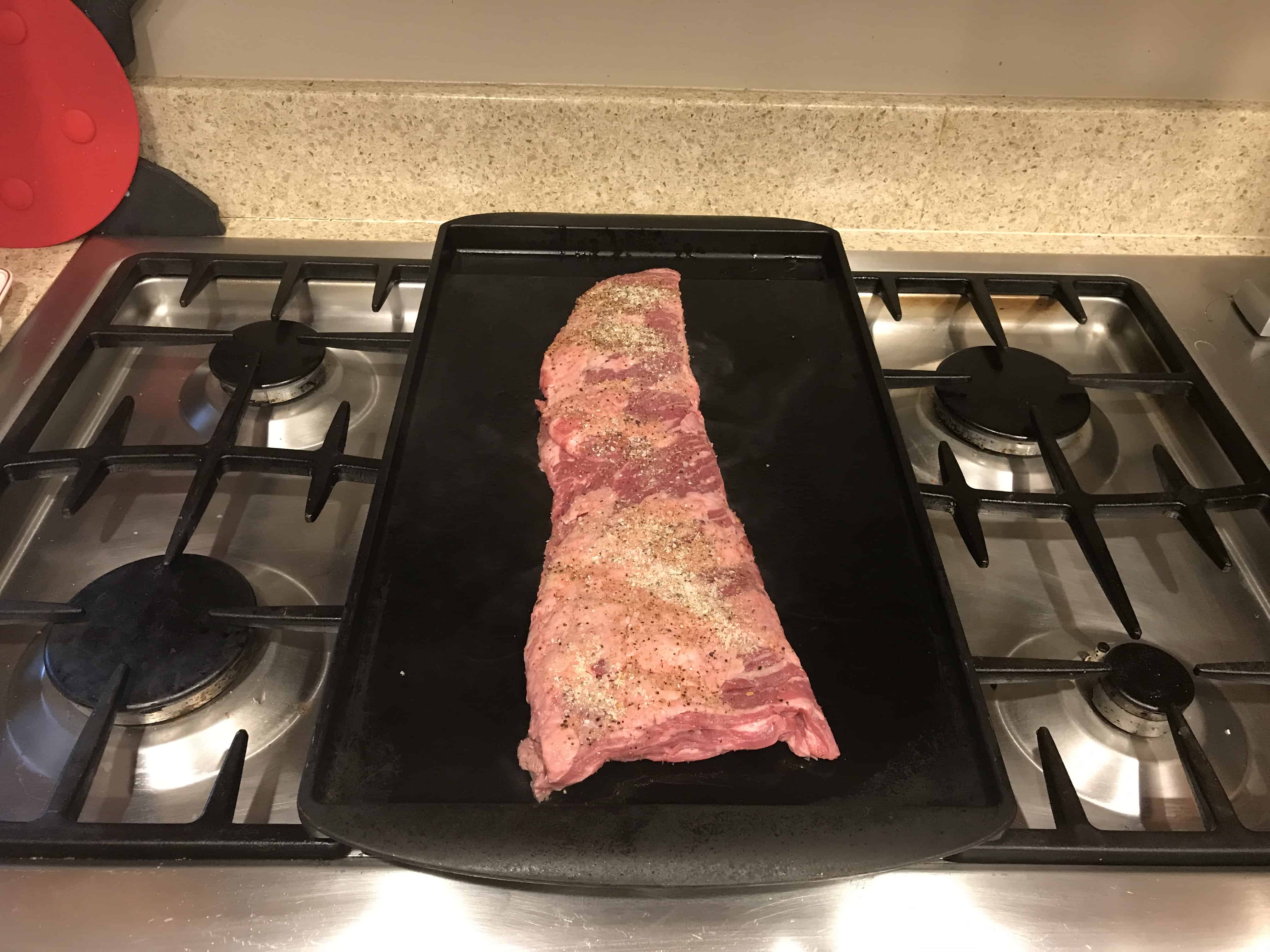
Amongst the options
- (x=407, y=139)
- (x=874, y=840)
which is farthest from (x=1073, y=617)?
(x=407, y=139)

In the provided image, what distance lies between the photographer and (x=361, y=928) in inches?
26.3

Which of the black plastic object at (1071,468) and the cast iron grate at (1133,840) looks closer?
the cast iron grate at (1133,840)

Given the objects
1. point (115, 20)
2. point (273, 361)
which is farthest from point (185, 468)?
point (115, 20)

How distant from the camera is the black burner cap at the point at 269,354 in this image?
1083 mm

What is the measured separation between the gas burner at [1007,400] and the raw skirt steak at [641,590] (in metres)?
0.34

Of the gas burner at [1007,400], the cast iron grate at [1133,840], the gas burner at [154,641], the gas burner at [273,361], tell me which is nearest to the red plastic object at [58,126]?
the gas burner at [273,361]

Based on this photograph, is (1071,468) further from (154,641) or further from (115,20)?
(115,20)

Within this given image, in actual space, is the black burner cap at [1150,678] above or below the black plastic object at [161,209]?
below

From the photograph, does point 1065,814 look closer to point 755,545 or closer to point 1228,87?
point 755,545

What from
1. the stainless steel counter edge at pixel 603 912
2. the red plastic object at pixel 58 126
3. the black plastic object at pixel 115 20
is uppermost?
the black plastic object at pixel 115 20

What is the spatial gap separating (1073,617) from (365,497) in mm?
821

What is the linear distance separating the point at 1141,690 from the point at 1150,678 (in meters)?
0.02

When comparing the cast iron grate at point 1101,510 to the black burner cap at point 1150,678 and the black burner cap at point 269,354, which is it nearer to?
the black burner cap at point 1150,678

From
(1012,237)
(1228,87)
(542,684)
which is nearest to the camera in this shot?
(542,684)
